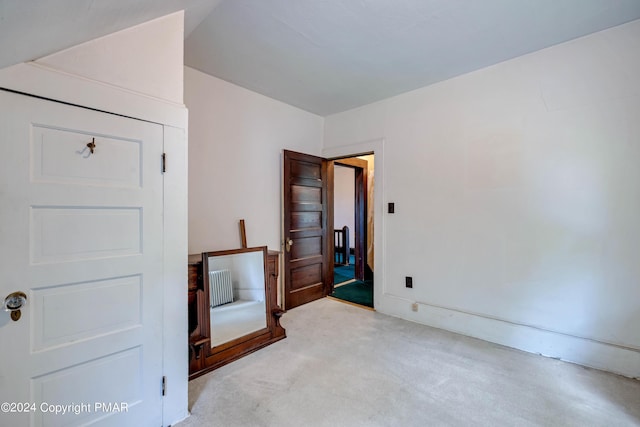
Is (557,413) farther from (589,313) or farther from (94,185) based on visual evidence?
(94,185)

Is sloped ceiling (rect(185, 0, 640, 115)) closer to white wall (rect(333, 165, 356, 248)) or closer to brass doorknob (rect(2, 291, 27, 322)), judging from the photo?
brass doorknob (rect(2, 291, 27, 322))

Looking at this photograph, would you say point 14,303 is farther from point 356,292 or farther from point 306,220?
point 356,292

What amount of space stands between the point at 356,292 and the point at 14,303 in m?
3.85

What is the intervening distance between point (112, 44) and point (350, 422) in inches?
97.5

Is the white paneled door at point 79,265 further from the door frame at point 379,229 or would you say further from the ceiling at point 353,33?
the door frame at point 379,229

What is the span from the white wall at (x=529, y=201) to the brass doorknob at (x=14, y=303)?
10.4 feet

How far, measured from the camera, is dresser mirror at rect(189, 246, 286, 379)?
2.20 metres

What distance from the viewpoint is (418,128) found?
3.20m

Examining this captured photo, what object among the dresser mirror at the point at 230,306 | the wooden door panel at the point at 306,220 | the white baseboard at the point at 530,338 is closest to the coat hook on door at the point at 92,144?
the dresser mirror at the point at 230,306

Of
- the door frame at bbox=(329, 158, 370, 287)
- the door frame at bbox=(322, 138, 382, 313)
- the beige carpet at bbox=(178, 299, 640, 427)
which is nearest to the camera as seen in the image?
the beige carpet at bbox=(178, 299, 640, 427)

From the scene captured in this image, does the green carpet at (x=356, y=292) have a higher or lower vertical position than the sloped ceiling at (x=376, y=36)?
lower

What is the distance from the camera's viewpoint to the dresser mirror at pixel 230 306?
2201 mm

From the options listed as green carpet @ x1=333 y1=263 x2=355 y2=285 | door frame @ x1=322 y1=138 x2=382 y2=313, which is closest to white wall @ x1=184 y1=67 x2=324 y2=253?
door frame @ x1=322 y1=138 x2=382 y2=313

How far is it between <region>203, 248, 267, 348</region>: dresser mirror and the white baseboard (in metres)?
1.72
